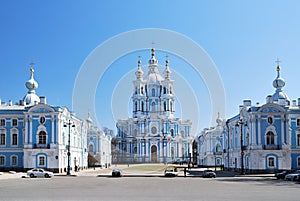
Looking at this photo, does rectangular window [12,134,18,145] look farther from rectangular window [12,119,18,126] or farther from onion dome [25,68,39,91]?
onion dome [25,68,39,91]

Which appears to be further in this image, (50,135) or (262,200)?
(50,135)

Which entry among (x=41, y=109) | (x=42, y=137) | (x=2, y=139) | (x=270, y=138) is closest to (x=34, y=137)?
(x=42, y=137)

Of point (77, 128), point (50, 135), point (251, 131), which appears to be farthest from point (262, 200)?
point (77, 128)

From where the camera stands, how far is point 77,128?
75938mm

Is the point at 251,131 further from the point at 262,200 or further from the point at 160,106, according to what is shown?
the point at 160,106

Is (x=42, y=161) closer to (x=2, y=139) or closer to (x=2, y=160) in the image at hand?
(x=2, y=160)

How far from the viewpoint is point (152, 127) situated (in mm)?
121688

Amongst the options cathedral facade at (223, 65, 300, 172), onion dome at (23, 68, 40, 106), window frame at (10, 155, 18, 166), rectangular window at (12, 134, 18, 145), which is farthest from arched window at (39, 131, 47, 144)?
cathedral facade at (223, 65, 300, 172)

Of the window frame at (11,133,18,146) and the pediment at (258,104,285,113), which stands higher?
the pediment at (258,104,285,113)

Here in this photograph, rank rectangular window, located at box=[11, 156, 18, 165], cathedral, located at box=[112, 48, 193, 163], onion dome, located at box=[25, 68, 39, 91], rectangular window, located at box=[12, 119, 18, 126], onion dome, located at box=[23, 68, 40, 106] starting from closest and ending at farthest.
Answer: rectangular window, located at box=[11, 156, 18, 165]
rectangular window, located at box=[12, 119, 18, 126]
onion dome, located at box=[23, 68, 40, 106]
onion dome, located at box=[25, 68, 39, 91]
cathedral, located at box=[112, 48, 193, 163]

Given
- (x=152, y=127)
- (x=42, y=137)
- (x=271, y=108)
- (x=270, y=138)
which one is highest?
(x=271, y=108)

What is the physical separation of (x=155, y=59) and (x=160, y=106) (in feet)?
45.4

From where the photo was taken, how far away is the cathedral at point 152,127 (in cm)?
11881

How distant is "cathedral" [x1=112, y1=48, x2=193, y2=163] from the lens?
4678 inches
